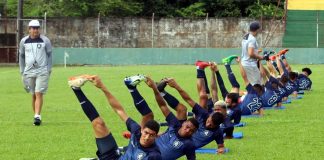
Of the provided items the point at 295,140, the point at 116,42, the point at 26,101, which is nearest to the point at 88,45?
the point at 116,42

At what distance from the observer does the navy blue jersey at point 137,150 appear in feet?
29.6

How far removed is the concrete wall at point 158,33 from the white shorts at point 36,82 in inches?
1445

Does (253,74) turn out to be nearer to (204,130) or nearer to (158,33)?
(204,130)

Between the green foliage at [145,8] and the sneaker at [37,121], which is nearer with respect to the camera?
the sneaker at [37,121]

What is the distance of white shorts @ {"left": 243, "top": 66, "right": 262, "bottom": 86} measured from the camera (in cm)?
1836

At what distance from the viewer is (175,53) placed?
4919cm

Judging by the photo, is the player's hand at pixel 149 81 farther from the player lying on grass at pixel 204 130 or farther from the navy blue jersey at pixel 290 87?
the navy blue jersey at pixel 290 87

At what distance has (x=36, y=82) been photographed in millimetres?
15805

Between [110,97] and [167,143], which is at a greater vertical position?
[110,97]

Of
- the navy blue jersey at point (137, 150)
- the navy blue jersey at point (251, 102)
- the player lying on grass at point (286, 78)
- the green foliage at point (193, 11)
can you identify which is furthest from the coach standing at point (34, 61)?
the green foliage at point (193, 11)

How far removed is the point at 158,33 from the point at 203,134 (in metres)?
41.5

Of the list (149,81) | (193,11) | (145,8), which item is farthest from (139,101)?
(145,8)

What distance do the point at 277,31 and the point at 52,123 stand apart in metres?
39.9

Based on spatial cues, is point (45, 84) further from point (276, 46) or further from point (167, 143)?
point (276, 46)
